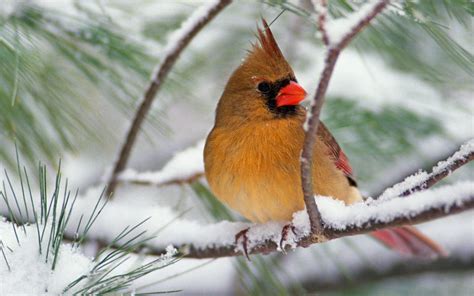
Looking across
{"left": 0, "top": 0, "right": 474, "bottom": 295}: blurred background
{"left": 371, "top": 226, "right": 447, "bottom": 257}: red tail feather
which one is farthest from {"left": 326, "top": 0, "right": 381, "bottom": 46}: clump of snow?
{"left": 371, "top": 226, "right": 447, "bottom": 257}: red tail feather

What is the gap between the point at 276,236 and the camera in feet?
6.10

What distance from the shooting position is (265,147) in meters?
2.04

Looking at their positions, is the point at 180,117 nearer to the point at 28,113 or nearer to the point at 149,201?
the point at 149,201

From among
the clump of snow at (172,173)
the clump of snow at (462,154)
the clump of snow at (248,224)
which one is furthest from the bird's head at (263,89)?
the clump of snow at (462,154)

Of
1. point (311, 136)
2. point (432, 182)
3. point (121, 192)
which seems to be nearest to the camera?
point (311, 136)

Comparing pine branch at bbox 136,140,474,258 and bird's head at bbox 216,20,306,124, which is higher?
bird's head at bbox 216,20,306,124

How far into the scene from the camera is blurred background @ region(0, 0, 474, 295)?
1.76 meters

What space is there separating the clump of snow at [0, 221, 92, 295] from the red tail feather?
4.66 ft

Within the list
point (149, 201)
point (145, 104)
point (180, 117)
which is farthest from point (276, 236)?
point (180, 117)

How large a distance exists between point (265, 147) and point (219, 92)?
0.97 metres

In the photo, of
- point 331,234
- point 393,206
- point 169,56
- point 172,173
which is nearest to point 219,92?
point 172,173

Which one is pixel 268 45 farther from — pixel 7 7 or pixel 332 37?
pixel 332 37

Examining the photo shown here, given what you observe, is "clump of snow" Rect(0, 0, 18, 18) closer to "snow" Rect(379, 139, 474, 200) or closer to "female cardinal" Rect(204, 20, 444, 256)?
"female cardinal" Rect(204, 20, 444, 256)

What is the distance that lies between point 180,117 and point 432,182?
2.83 meters
